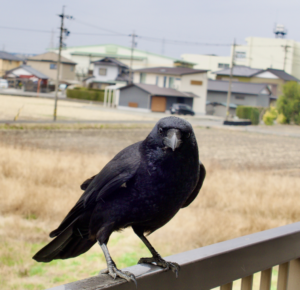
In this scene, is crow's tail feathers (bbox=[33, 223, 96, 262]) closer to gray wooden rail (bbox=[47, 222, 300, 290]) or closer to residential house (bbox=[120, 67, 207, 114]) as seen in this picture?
gray wooden rail (bbox=[47, 222, 300, 290])

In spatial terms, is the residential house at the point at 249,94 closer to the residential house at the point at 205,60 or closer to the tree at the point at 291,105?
the residential house at the point at 205,60

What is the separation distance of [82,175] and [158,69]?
3.92m

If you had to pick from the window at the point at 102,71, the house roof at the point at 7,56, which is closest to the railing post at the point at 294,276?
the house roof at the point at 7,56

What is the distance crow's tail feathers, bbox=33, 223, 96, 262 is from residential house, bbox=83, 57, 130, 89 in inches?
188

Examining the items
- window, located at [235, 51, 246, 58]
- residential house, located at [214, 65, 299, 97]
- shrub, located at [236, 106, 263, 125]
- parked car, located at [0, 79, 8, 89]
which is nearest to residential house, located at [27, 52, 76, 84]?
parked car, located at [0, 79, 8, 89]

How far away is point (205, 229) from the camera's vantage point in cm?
269

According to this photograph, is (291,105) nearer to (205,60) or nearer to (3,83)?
(205,60)

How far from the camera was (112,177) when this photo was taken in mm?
647

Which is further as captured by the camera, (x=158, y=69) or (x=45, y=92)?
(x=158, y=69)

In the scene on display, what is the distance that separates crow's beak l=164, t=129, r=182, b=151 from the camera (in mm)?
542

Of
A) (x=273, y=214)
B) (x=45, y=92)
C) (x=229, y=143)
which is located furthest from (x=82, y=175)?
(x=229, y=143)

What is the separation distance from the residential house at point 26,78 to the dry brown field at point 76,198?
769mm

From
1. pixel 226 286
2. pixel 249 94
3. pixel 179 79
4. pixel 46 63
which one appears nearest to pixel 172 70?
pixel 179 79

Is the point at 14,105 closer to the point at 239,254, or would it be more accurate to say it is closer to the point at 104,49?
the point at 104,49
